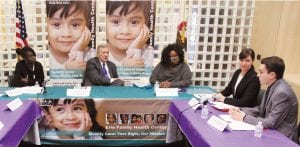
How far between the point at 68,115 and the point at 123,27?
1473 millimetres

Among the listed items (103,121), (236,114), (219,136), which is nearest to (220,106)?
(236,114)

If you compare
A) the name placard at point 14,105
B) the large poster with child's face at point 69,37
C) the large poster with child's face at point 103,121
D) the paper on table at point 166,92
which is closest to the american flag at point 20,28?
the large poster with child's face at point 69,37

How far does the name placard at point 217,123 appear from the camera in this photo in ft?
6.13

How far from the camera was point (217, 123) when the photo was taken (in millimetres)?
1933

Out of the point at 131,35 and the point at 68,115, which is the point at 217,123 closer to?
the point at 68,115

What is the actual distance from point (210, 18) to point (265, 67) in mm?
2123

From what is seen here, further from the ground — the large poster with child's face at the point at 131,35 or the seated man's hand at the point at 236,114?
the large poster with child's face at the point at 131,35

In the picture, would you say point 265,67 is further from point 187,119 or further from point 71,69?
point 71,69

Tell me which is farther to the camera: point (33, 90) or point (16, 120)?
point (33, 90)

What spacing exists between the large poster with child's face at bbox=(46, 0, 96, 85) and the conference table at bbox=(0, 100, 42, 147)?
1179mm

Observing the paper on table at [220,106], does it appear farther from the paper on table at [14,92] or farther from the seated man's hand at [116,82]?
the paper on table at [14,92]

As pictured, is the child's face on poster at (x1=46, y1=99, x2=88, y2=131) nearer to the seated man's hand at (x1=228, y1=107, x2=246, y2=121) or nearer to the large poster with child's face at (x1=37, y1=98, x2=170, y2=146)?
the large poster with child's face at (x1=37, y1=98, x2=170, y2=146)

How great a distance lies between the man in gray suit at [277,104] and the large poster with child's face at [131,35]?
6.41 ft

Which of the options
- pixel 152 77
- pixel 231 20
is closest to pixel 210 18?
pixel 231 20
